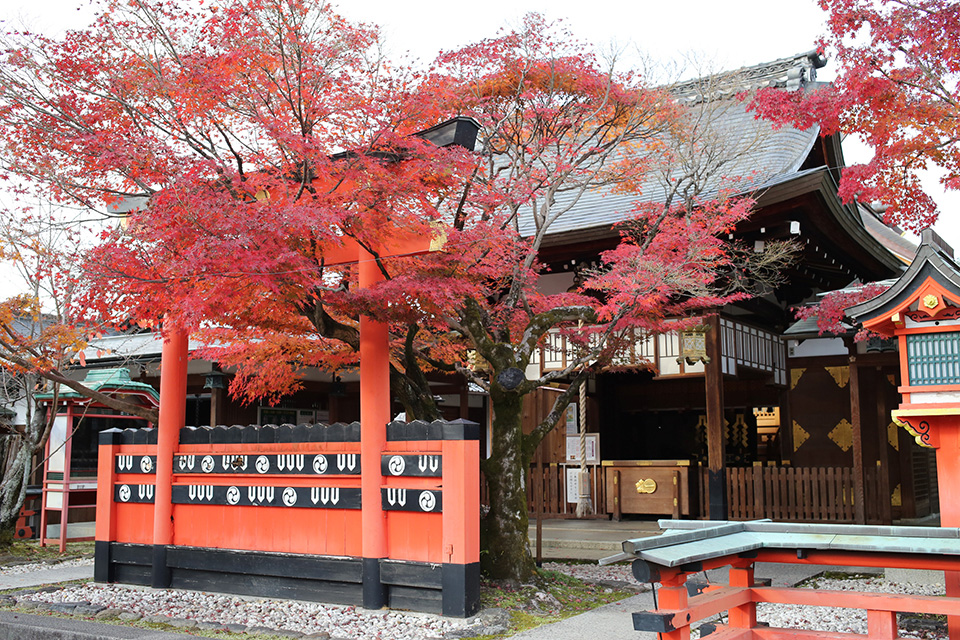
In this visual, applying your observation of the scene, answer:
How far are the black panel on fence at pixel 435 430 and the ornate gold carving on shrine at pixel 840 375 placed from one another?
8966 mm

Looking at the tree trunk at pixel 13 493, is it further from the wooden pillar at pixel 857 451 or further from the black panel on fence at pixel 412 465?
the wooden pillar at pixel 857 451

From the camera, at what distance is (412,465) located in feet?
23.4

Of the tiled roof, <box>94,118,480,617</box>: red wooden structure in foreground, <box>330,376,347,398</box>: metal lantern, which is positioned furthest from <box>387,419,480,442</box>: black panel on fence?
<box>330,376,347,398</box>: metal lantern

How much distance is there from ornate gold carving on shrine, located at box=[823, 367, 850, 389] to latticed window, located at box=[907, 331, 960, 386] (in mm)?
6959

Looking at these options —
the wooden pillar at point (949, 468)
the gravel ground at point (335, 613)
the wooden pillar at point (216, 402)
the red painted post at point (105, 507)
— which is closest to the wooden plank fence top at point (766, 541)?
the gravel ground at point (335, 613)

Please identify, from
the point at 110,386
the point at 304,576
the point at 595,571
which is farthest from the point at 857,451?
the point at 110,386

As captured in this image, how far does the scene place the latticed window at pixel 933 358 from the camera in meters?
6.84

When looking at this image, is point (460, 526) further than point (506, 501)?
No

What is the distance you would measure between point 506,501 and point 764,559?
3.09 meters

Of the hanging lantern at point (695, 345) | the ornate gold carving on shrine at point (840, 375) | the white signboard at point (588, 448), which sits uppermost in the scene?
the hanging lantern at point (695, 345)

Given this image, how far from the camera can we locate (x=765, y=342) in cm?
1344

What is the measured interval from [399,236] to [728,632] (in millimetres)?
4164

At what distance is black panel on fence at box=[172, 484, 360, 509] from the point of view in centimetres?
759

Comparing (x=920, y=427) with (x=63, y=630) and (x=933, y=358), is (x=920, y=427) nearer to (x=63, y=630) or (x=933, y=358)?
(x=933, y=358)
